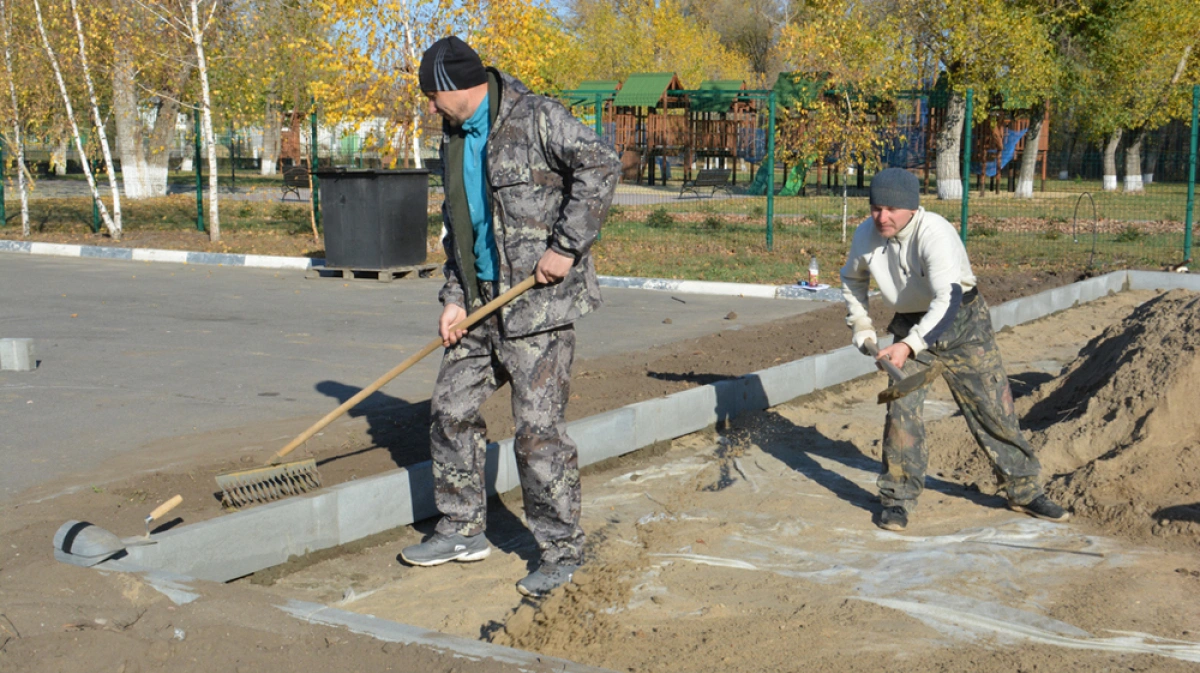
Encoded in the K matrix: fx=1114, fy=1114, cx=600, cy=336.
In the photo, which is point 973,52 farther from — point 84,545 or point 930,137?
point 84,545

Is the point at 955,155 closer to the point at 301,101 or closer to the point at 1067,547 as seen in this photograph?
the point at 301,101

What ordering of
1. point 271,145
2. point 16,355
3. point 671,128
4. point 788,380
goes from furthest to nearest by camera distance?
point 271,145
point 671,128
point 16,355
point 788,380

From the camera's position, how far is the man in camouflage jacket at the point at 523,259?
402cm

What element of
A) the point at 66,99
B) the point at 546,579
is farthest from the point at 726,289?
the point at 66,99

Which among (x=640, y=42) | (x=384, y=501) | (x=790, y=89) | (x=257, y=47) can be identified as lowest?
(x=384, y=501)

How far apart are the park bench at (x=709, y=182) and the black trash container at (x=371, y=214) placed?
42.2 ft

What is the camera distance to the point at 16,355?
300 inches

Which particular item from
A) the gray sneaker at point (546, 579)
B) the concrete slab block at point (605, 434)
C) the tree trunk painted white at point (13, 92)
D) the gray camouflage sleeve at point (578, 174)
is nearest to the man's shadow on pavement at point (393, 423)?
the concrete slab block at point (605, 434)

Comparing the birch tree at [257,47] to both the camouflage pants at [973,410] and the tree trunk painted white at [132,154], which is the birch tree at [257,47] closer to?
the tree trunk painted white at [132,154]

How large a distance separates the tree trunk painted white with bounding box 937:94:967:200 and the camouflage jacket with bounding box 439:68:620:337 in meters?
23.2

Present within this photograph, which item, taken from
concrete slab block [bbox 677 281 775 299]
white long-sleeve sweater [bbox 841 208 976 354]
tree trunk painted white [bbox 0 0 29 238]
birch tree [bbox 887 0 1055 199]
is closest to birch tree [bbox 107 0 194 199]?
tree trunk painted white [bbox 0 0 29 238]

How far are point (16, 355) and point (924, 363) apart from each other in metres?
6.04

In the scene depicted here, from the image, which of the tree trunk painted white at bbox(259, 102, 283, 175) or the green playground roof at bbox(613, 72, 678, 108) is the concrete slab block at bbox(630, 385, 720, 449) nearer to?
the green playground roof at bbox(613, 72, 678, 108)

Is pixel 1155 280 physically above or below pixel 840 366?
above
